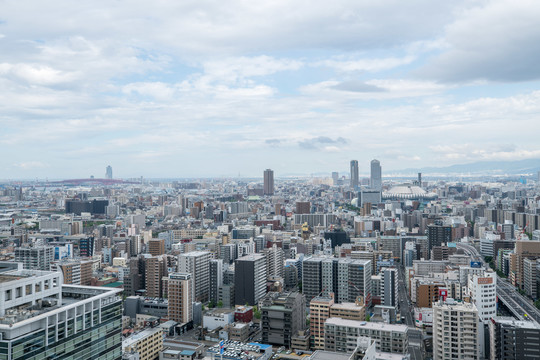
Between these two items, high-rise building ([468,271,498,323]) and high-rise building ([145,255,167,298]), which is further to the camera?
high-rise building ([145,255,167,298])

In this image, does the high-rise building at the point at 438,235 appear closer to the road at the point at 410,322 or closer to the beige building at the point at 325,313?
the road at the point at 410,322

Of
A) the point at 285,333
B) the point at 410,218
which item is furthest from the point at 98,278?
the point at 410,218

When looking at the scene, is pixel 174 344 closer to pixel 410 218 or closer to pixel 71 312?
pixel 71 312

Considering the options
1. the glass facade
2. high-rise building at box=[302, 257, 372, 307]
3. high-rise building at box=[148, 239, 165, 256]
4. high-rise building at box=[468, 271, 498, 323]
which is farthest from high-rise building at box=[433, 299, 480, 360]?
high-rise building at box=[148, 239, 165, 256]

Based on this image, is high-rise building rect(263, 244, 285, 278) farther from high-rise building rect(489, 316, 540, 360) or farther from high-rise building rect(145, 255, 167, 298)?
high-rise building rect(489, 316, 540, 360)

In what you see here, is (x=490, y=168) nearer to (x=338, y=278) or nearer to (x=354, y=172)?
(x=354, y=172)

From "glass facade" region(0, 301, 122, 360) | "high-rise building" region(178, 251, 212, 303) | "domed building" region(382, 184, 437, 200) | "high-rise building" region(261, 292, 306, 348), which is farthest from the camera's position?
"domed building" region(382, 184, 437, 200)

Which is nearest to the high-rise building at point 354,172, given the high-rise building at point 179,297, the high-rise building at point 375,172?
the high-rise building at point 375,172
